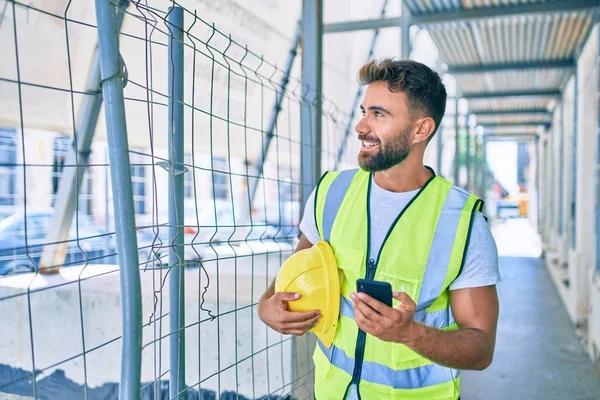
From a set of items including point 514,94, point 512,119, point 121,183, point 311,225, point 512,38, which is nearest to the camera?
point 121,183

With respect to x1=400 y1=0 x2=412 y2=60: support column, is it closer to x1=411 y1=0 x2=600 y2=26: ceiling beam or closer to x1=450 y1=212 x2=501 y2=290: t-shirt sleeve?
x1=411 y1=0 x2=600 y2=26: ceiling beam

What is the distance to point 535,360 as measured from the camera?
542cm

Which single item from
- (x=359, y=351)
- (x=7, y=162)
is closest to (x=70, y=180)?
(x=7, y=162)

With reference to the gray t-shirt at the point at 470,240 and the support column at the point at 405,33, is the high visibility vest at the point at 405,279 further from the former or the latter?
the support column at the point at 405,33

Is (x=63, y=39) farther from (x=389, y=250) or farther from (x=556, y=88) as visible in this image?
(x=556, y=88)

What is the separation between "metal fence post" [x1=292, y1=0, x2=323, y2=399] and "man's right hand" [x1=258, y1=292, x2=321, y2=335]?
142cm

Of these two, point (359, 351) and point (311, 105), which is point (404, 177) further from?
point (311, 105)

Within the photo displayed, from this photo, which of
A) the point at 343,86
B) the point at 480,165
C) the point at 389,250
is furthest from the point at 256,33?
the point at 480,165

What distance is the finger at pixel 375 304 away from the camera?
55.4 inches

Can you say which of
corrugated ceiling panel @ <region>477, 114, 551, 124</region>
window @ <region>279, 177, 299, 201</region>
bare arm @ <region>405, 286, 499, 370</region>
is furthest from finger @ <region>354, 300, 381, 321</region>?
corrugated ceiling panel @ <region>477, 114, 551, 124</region>

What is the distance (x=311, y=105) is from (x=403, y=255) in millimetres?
1507

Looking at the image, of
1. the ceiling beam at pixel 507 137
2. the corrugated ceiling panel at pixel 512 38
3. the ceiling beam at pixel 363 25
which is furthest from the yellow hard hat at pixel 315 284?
the ceiling beam at pixel 507 137

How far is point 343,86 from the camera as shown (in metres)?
9.03

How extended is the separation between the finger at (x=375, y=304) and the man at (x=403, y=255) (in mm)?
161
